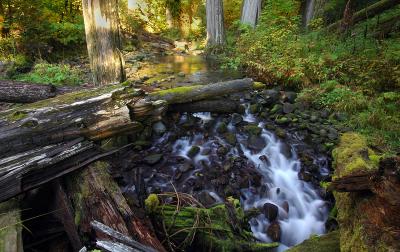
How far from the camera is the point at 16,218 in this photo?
2627mm

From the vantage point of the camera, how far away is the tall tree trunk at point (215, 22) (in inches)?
560

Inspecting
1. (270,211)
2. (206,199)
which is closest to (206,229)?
(206,199)

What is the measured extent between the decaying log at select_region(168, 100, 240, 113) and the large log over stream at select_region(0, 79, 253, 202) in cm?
183

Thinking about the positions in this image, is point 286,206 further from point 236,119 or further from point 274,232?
point 236,119

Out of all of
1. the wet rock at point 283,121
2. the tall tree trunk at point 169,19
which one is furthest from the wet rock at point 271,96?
the tall tree trunk at point 169,19

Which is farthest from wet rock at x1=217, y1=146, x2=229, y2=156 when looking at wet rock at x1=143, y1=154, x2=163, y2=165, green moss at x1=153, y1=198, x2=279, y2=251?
green moss at x1=153, y1=198, x2=279, y2=251

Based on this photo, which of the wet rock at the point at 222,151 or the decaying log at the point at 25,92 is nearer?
the decaying log at the point at 25,92

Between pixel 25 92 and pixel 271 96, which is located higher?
pixel 25 92

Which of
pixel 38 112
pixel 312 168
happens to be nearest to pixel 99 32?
pixel 38 112

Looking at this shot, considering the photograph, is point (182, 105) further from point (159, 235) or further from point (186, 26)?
point (186, 26)

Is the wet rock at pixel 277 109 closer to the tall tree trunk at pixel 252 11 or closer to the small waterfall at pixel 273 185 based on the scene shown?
the small waterfall at pixel 273 185

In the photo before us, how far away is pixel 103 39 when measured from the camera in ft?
18.1

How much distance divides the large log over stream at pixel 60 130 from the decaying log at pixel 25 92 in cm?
143

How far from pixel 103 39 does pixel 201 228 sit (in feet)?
13.2
